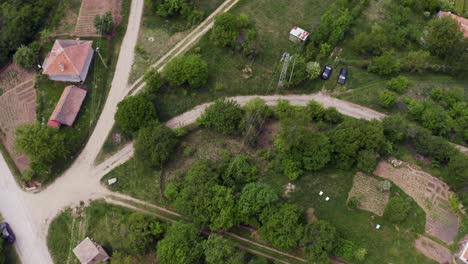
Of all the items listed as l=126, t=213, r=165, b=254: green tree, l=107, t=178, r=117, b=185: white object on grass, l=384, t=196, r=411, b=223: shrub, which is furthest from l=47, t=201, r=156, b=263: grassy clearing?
l=384, t=196, r=411, b=223: shrub

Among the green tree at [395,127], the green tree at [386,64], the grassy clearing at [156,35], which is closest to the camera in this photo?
the green tree at [395,127]

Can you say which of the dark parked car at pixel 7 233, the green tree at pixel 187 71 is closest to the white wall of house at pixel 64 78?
the green tree at pixel 187 71

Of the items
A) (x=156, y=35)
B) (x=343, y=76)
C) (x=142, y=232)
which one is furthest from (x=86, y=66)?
(x=343, y=76)

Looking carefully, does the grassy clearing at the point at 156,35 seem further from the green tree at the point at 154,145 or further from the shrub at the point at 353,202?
the shrub at the point at 353,202

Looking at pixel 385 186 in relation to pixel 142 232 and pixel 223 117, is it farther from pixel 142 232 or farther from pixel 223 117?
pixel 142 232

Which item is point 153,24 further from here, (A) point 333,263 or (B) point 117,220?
(A) point 333,263
